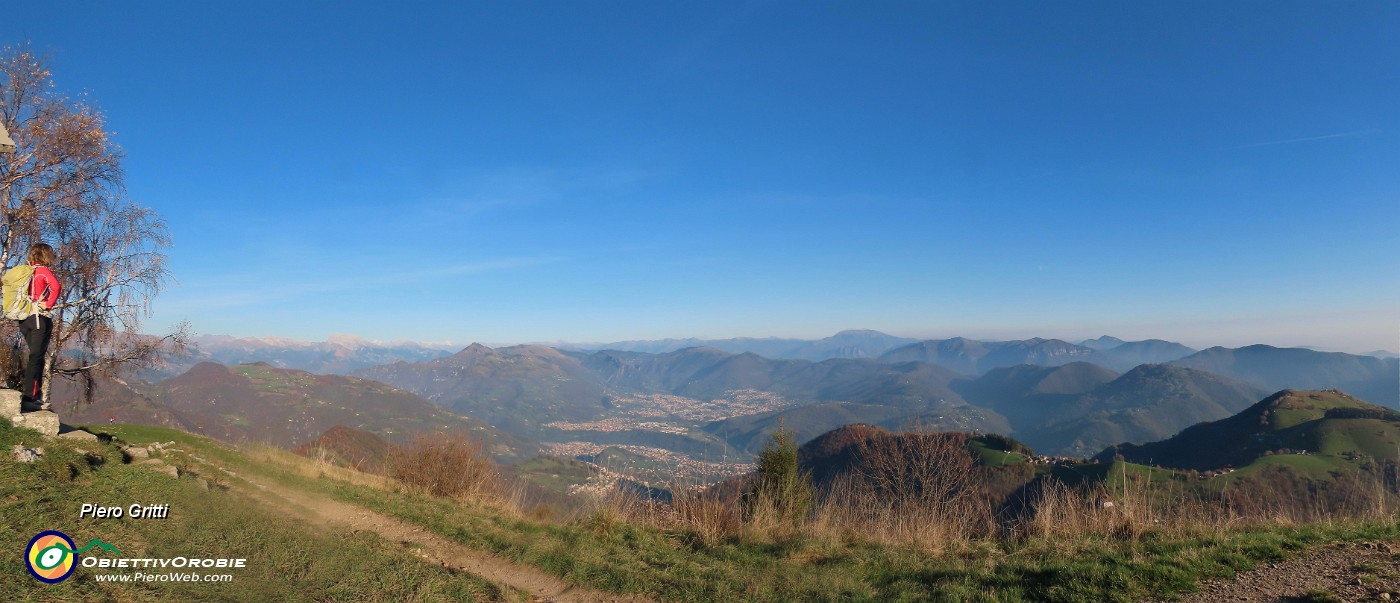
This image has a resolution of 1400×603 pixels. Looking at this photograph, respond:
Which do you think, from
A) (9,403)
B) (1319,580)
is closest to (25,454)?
(9,403)

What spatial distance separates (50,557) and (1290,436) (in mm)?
159895

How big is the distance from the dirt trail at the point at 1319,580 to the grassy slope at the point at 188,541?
7791 mm

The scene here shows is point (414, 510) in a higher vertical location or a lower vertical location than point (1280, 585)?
lower

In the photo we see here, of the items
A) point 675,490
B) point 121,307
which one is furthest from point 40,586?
point 121,307

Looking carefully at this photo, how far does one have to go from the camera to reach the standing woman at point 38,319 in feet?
27.9

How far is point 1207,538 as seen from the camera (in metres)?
7.45

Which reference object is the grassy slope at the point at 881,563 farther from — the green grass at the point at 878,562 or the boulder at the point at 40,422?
the boulder at the point at 40,422

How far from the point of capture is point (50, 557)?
4.48 meters

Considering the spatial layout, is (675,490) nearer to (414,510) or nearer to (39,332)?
(414,510)

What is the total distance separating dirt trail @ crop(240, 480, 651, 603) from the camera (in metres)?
7.12

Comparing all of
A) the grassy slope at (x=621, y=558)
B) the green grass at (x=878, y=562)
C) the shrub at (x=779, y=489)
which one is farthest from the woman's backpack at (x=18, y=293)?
the shrub at (x=779, y=489)

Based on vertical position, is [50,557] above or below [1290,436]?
above

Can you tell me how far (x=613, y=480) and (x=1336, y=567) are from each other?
1053 centimetres

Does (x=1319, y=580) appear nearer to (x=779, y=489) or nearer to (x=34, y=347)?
(x=779, y=489)
